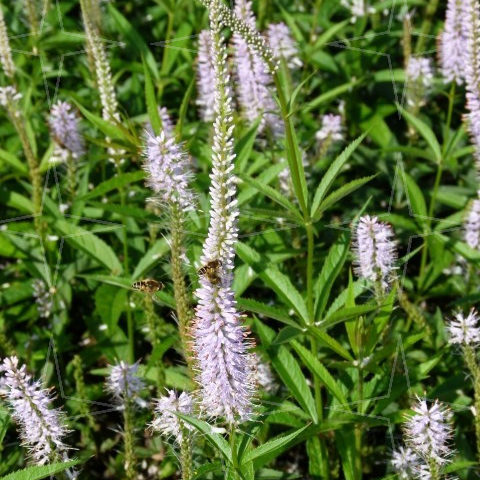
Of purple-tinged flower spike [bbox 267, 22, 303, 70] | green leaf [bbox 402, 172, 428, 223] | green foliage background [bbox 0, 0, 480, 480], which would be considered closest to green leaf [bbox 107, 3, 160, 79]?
green foliage background [bbox 0, 0, 480, 480]

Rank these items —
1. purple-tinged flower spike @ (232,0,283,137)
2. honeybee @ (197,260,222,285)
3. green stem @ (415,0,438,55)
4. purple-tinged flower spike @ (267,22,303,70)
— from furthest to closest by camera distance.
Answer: green stem @ (415,0,438,55) → purple-tinged flower spike @ (267,22,303,70) → purple-tinged flower spike @ (232,0,283,137) → honeybee @ (197,260,222,285)

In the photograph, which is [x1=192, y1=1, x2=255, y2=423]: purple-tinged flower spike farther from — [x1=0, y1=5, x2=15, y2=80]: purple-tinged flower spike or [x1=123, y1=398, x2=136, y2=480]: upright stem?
[x1=0, y1=5, x2=15, y2=80]: purple-tinged flower spike

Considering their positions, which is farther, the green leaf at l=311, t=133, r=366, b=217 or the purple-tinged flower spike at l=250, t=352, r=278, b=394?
the purple-tinged flower spike at l=250, t=352, r=278, b=394

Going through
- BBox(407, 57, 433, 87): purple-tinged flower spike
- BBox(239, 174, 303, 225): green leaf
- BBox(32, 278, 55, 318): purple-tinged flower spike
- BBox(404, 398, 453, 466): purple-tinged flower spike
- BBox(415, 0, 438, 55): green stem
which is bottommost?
BBox(32, 278, 55, 318): purple-tinged flower spike

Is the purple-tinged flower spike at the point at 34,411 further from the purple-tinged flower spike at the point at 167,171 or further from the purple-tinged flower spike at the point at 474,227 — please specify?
the purple-tinged flower spike at the point at 474,227

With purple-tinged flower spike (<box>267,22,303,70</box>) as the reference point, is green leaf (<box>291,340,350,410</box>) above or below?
below

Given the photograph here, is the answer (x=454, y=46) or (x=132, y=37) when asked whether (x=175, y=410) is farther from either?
(x=132, y=37)

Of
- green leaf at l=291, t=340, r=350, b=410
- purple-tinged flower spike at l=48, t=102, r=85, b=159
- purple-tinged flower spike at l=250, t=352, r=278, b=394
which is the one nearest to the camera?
green leaf at l=291, t=340, r=350, b=410
